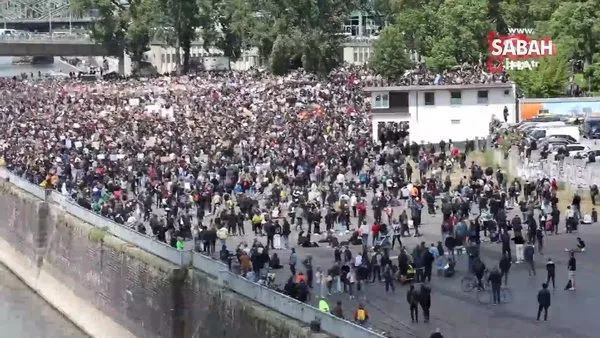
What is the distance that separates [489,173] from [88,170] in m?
17.0

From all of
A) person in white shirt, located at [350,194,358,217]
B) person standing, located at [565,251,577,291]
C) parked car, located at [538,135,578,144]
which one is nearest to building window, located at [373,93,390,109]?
parked car, located at [538,135,578,144]

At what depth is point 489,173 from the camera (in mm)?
52469

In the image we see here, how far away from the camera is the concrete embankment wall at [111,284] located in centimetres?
3450

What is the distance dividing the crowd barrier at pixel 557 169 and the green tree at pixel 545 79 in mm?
20811

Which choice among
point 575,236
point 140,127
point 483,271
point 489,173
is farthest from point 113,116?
point 483,271

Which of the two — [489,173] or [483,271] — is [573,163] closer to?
[489,173]

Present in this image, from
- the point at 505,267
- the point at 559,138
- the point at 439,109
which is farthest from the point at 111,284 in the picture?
the point at 439,109

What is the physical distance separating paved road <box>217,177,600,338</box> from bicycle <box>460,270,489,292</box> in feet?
0.49

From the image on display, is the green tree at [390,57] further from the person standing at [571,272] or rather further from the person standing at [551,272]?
the person standing at [571,272]

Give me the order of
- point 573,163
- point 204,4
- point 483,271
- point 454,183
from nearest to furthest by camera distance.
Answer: point 483,271 < point 573,163 < point 454,183 < point 204,4

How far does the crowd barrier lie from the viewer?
164ft

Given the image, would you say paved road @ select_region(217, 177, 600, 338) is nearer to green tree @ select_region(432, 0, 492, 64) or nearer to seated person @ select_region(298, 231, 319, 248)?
seated person @ select_region(298, 231, 319, 248)

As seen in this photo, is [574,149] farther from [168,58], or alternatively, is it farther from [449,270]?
[168,58]
